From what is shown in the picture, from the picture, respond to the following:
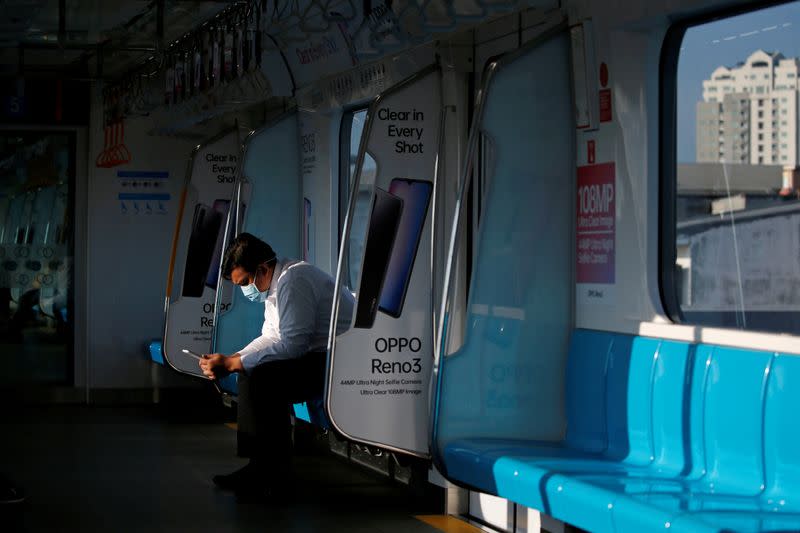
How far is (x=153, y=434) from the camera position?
10164mm

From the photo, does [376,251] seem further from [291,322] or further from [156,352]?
[156,352]

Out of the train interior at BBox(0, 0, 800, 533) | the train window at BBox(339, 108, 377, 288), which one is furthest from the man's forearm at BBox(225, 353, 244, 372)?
the train window at BBox(339, 108, 377, 288)

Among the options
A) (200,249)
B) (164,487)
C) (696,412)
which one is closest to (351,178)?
(200,249)

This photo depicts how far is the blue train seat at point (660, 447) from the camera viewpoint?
13.6 ft

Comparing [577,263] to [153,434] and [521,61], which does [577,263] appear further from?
[153,434]

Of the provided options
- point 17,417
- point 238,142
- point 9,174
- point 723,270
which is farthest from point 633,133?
point 9,174

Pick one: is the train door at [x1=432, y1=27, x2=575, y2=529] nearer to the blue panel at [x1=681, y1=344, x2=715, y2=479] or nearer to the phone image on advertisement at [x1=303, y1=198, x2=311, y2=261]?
the blue panel at [x1=681, y1=344, x2=715, y2=479]

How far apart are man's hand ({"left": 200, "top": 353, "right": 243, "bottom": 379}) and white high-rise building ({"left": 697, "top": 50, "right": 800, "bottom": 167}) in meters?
3.05

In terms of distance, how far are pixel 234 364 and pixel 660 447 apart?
2966 millimetres

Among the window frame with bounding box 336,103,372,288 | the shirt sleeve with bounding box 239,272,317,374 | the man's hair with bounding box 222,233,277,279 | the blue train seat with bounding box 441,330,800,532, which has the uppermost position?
the window frame with bounding box 336,103,372,288

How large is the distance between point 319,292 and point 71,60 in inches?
223

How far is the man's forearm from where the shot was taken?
7.32 m

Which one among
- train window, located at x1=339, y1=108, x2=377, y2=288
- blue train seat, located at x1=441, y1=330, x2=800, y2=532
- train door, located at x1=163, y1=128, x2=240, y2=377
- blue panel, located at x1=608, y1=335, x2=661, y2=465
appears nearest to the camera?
blue train seat, located at x1=441, y1=330, x2=800, y2=532

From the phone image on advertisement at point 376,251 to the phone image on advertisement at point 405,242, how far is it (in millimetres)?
26
